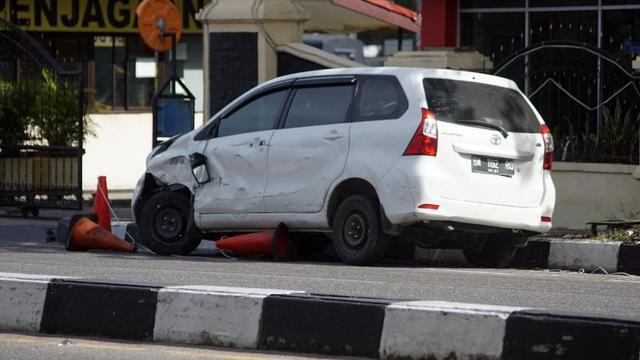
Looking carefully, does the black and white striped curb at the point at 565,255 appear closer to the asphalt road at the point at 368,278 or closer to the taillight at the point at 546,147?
the asphalt road at the point at 368,278

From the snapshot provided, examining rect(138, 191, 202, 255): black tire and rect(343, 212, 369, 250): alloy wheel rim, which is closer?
rect(343, 212, 369, 250): alloy wheel rim

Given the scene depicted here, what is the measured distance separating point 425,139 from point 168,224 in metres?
3.23

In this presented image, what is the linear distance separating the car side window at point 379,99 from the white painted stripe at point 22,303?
13.8 feet

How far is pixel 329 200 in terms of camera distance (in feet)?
41.9

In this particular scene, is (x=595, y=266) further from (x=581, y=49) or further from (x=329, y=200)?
(x=581, y=49)

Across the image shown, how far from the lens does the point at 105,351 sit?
27.1ft

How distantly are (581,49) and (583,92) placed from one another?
0.52 metres

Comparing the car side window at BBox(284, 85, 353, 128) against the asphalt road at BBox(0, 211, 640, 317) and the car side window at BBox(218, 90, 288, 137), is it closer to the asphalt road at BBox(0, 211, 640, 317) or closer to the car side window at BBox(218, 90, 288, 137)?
the car side window at BBox(218, 90, 288, 137)

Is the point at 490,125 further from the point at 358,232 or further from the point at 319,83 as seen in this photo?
the point at 319,83

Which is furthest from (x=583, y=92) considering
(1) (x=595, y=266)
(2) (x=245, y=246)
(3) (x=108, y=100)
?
(3) (x=108, y=100)

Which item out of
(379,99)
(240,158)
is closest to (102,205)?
(240,158)

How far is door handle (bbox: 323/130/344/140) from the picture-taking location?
1270 cm

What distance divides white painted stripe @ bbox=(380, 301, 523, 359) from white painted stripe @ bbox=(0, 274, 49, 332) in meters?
2.33

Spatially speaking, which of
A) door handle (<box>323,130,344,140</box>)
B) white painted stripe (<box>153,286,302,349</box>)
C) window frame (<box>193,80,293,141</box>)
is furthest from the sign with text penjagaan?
white painted stripe (<box>153,286,302,349</box>)
